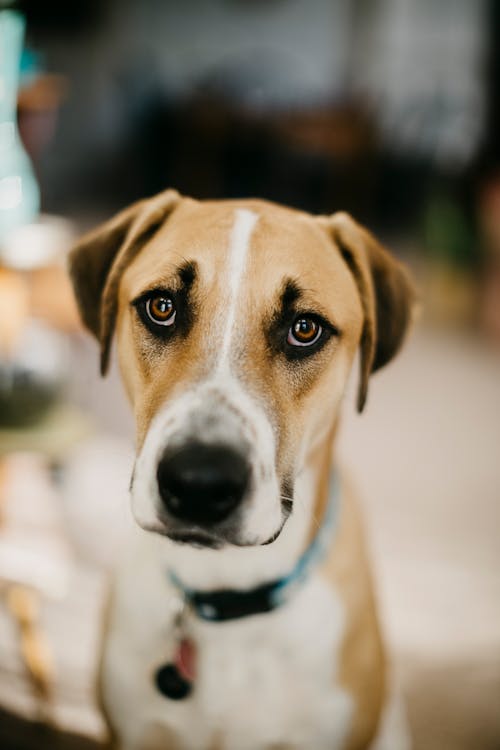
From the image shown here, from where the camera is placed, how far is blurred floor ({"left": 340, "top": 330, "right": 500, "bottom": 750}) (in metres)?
2.12

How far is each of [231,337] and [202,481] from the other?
30cm

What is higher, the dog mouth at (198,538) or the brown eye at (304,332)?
the brown eye at (304,332)

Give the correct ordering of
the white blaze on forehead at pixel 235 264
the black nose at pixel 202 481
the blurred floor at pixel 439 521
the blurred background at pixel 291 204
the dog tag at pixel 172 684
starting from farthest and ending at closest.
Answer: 1. the blurred background at pixel 291 204
2. the blurred floor at pixel 439 521
3. the dog tag at pixel 172 684
4. the white blaze on forehead at pixel 235 264
5. the black nose at pixel 202 481

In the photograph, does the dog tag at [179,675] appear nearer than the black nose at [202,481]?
No

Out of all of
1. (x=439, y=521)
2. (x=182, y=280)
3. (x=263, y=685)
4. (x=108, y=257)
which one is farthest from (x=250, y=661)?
(x=439, y=521)

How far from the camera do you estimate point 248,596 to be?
4.86 ft

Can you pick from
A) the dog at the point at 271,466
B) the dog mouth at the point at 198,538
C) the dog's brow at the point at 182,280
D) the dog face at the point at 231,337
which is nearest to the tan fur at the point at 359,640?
the dog at the point at 271,466

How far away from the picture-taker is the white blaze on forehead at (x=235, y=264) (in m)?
1.29

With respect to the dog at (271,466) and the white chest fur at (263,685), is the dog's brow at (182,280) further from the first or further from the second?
the white chest fur at (263,685)

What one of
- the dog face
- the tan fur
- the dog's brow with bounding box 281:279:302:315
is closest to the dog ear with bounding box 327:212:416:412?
the dog face

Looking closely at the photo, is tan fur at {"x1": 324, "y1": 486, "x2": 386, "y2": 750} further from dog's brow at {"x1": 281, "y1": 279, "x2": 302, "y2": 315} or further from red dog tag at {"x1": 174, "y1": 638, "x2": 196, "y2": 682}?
dog's brow at {"x1": 281, "y1": 279, "x2": 302, "y2": 315}

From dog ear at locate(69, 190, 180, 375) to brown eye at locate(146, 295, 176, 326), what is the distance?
17 centimetres


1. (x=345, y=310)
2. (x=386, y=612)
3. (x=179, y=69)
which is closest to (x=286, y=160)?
(x=179, y=69)

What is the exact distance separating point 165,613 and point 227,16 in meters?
10.7
